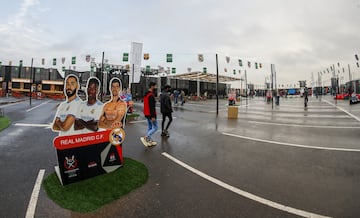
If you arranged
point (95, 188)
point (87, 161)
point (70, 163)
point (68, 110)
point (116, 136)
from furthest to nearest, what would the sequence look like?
point (116, 136)
point (87, 161)
point (68, 110)
point (70, 163)
point (95, 188)

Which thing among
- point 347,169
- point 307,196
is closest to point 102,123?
point 307,196

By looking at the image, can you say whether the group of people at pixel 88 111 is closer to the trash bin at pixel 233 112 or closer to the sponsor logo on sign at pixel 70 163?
the sponsor logo on sign at pixel 70 163

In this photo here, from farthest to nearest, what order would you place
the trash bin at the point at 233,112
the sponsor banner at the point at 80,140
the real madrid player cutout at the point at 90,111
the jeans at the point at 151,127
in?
the trash bin at the point at 233,112
the jeans at the point at 151,127
the real madrid player cutout at the point at 90,111
the sponsor banner at the point at 80,140

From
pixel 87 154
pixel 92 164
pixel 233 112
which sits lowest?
pixel 92 164

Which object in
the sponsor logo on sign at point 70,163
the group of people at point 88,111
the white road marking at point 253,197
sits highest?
the group of people at point 88,111

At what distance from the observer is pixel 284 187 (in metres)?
3.16

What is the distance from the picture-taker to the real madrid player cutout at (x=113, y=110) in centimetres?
378

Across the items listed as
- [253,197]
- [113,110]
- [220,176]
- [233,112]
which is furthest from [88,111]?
[233,112]

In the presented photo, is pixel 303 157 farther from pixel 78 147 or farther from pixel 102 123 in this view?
pixel 78 147

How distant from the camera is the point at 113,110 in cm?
391

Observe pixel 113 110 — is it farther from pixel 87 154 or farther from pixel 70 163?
pixel 70 163

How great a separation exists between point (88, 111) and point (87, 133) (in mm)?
417

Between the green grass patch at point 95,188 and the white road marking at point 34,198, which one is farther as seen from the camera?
the green grass patch at point 95,188

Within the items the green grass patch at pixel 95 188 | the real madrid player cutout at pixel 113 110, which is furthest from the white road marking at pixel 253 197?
the real madrid player cutout at pixel 113 110
